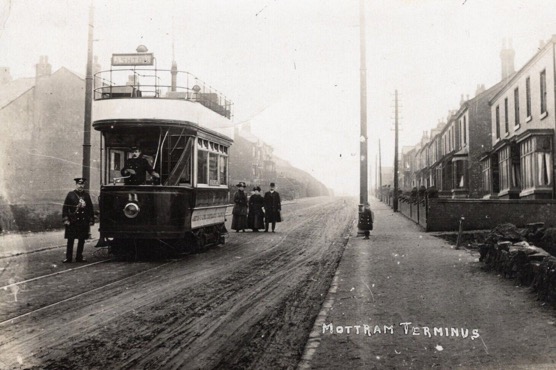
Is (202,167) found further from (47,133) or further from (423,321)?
(47,133)

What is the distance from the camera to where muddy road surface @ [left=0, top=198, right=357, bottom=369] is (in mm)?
4422

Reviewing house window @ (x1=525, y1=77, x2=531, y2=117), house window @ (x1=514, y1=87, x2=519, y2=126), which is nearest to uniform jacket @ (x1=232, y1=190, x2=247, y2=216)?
house window @ (x1=525, y1=77, x2=531, y2=117)

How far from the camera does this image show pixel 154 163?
1088 cm

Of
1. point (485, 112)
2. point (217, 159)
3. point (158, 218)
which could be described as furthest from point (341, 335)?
point (485, 112)

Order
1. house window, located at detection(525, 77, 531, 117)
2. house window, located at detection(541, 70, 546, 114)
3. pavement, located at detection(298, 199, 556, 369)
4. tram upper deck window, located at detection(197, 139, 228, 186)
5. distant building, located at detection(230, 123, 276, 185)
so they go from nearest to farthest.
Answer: pavement, located at detection(298, 199, 556, 369)
tram upper deck window, located at detection(197, 139, 228, 186)
house window, located at detection(541, 70, 546, 114)
house window, located at detection(525, 77, 531, 117)
distant building, located at detection(230, 123, 276, 185)

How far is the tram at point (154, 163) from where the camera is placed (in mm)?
10344

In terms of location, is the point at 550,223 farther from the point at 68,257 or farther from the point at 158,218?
the point at 68,257

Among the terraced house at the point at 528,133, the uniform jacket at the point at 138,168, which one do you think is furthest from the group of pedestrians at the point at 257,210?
the terraced house at the point at 528,133

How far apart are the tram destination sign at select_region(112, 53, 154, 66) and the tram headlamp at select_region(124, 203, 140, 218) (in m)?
4.07

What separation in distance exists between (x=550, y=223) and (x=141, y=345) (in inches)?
601

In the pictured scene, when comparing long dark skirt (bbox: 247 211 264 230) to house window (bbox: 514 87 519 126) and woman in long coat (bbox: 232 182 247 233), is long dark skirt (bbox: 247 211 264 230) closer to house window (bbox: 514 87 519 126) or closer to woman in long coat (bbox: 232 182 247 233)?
woman in long coat (bbox: 232 182 247 233)

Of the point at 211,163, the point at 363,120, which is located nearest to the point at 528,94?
the point at 363,120

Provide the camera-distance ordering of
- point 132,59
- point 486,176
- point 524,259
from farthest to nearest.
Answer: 1. point 486,176
2. point 132,59
3. point 524,259

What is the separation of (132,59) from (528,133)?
15.9 metres
